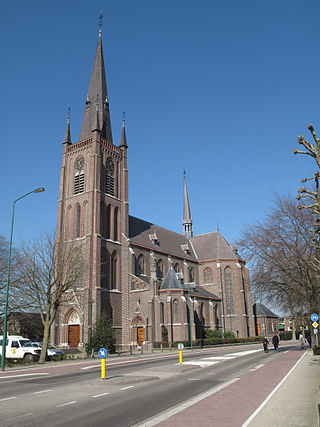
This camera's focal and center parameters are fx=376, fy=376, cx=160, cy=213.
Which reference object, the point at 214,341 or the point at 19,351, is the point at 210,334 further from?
the point at 19,351

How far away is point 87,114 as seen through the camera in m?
51.8

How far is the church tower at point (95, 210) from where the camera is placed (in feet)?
137

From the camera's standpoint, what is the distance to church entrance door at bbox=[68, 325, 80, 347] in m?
42.1

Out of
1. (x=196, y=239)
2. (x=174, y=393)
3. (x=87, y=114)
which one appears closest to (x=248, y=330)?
(x=196, y=239)

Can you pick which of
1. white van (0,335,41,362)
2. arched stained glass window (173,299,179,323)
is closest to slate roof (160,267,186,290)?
arched stained glass window (173,299,179,323)

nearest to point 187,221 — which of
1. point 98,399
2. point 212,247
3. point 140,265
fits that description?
point 212,247

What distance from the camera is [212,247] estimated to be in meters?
65.5

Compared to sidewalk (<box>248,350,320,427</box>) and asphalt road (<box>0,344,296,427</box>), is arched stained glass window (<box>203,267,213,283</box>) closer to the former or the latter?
asphalt road (<box>0,344,296,427</box>)

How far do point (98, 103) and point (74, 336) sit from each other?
3009 centimetres

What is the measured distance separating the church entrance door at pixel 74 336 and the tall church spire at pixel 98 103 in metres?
23.9

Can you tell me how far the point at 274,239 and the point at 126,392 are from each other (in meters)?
19.6

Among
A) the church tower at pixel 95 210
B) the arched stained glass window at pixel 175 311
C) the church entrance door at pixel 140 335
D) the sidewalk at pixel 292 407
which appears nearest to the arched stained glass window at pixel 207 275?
the arched stained glass window at pixel 175 311

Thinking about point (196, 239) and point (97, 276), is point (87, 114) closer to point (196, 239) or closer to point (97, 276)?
point (97, 276)

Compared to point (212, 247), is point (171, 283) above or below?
below
